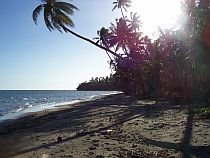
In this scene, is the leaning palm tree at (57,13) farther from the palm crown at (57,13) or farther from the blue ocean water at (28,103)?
the blue ocean water at (28,103)

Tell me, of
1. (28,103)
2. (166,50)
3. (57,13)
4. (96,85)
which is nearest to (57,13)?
(57,13)

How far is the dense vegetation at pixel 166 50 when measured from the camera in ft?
40.4

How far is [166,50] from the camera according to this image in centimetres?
2919

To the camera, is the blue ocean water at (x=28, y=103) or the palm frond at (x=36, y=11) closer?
the palm frond at (x=36, y=11)

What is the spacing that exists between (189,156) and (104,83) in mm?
139040

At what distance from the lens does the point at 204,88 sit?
32.0 meters

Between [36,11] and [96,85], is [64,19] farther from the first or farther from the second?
[96,85]

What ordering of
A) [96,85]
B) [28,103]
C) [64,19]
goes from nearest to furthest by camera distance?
[64,19] → [28,103] → [96,85]

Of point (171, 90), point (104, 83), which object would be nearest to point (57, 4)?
point (171, 90)

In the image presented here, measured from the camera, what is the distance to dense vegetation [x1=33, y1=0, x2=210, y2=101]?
Answer: 40.4 ft

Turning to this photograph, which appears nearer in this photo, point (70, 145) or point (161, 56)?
point (70, 145)

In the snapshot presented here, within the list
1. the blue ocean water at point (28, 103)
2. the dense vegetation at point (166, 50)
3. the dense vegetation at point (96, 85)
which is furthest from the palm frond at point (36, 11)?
the dense vegetation at point (96, 85)

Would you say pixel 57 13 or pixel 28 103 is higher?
pixel 57 13

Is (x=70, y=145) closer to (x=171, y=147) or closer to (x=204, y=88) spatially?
(x=171, y=147)
